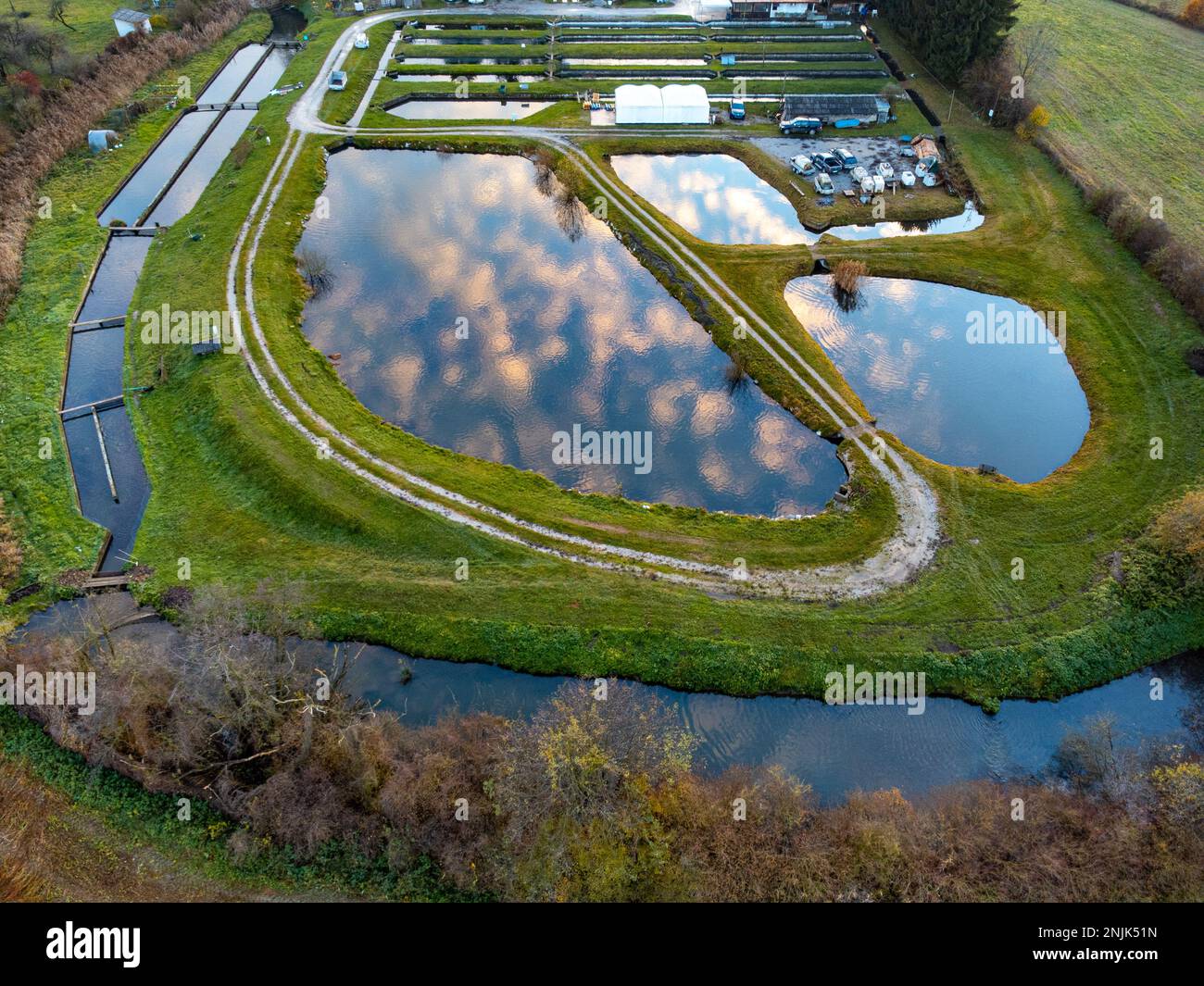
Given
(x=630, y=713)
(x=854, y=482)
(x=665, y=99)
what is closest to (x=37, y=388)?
(x=630, y=713)

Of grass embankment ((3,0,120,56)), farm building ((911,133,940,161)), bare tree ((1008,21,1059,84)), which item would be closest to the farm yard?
farm building ((911,133,940,161))

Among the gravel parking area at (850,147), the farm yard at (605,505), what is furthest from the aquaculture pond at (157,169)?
the gravel parking area at (850,147)

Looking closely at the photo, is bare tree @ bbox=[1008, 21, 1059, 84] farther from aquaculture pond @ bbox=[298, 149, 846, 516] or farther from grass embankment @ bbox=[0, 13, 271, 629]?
grass embankment @ bbox=[0, 13, 271, 629]

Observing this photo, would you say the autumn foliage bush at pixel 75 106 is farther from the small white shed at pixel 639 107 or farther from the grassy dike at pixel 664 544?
the small white shed at pixel 639 107

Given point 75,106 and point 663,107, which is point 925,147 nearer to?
point 663,107

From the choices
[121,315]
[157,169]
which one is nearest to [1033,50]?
[157,169]

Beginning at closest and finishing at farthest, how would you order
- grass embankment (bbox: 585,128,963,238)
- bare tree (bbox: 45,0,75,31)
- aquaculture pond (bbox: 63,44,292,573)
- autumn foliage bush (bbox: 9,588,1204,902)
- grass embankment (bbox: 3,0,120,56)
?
autumn foliage bush (bbox: 9,588,1204,902)
aquaculture pond (bbox: 63,44,292,573)
grass embankment (bbox: 585,128,963,238)
grass embankment (bbox: 3,0,120,56)
bare tree (bbox: 45,0,75,31)
